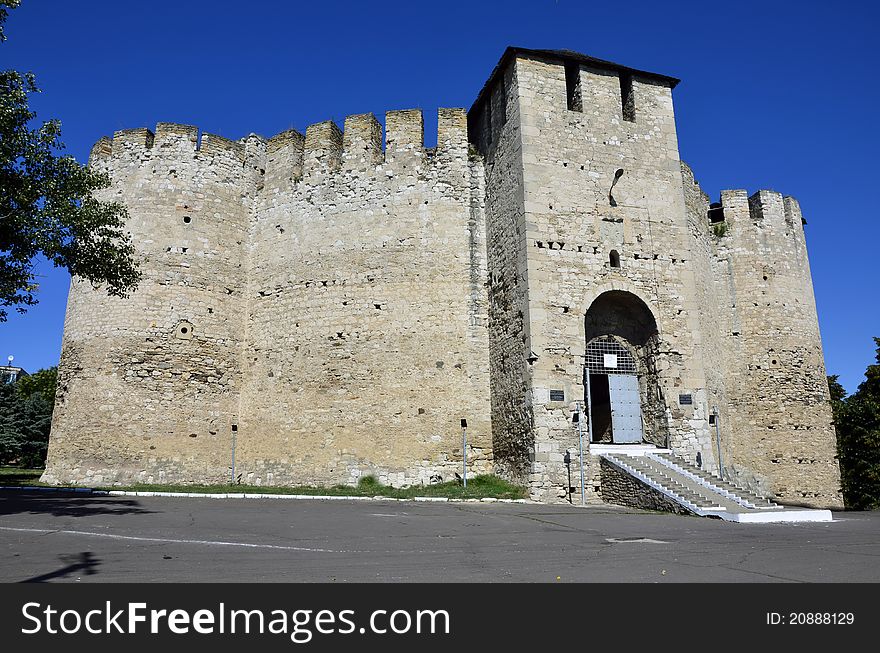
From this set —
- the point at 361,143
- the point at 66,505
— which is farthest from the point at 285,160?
the point at 66,505

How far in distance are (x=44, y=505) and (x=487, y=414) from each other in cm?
1092

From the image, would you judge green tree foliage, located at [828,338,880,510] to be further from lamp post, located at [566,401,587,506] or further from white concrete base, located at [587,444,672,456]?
lamp post, located at [566,401,587,506]

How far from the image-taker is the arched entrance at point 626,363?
1767 centimetres

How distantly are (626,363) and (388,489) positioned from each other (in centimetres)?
754

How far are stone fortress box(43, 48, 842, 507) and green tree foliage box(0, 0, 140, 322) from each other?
250 inches

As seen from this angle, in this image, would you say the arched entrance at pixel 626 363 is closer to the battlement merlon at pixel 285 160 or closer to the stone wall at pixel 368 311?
the stone wall at pixel 368 311

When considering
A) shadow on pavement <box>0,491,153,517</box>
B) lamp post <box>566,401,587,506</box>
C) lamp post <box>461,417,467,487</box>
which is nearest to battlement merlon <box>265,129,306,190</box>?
lamp post <box>461,417,467,487</box>

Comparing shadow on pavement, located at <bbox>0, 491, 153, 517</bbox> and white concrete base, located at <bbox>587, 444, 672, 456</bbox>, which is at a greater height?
white concrete base, located at <bbox>587, 444, 672, 456</bbox>

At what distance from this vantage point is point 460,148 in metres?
20.4

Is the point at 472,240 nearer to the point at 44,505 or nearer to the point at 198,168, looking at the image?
the point at 198,168

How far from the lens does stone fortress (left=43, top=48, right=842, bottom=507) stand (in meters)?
17.5
